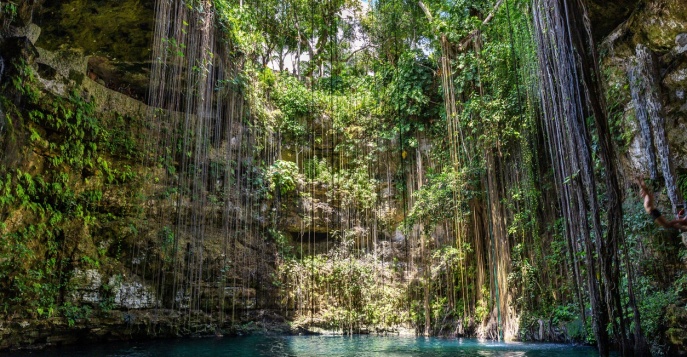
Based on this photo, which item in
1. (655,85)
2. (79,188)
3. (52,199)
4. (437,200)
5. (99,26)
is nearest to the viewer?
(655,85)

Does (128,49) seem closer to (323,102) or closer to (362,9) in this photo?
(323,102)

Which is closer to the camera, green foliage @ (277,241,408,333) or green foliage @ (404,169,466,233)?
green foliage @ (404,169,466,233)

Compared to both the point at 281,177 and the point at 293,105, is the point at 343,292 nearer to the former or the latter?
the point at 281,177

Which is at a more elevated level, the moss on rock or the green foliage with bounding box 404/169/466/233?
the moss on rock

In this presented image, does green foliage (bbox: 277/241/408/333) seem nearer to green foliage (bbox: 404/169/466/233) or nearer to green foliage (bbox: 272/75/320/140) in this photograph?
green foliage (bbox: 404/169/466/233)

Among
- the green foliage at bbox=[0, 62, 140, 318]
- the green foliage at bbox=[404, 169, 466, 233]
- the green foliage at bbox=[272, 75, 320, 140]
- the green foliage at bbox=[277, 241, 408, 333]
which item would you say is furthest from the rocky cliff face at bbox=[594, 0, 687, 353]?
the green foliage at bbox=[0, 62, 140, 318]

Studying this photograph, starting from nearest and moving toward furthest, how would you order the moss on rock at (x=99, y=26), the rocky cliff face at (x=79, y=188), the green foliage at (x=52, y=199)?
1. the rocky cliff face at (x=79, y=188)
2. the green foliage at (x=52, y=199)
3. the moss on rock at (x=99, y=26)

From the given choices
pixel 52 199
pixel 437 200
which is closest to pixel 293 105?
pixel 437 200

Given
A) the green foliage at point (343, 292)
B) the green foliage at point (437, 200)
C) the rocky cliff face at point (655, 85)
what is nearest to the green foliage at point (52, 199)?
the green foliage at point (343, 292)

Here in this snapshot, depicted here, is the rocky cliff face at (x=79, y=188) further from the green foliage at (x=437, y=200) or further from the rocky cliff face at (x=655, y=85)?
the rocky cliff face at (x=655, y=85)

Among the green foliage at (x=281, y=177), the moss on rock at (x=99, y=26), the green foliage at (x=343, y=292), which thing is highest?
the moss on rock at (x=99, y=26)

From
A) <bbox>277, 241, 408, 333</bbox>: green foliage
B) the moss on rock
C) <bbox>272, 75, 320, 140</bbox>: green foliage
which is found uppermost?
<bbox>272, 75, 320, 140</bbox>: green foliage

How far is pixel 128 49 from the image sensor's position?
26.3 feet

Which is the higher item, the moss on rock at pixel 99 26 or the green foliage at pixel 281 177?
the moss on rock at pixel 99 26
